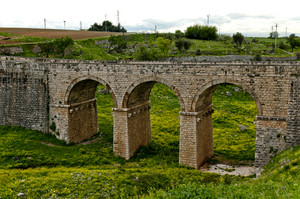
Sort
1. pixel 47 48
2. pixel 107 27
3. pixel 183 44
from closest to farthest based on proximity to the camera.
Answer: pixel 47 48 → pixel 183 44 → pixel 107 27

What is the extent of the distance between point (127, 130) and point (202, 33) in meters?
67.1

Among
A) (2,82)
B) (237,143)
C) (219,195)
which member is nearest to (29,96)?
(2,82)

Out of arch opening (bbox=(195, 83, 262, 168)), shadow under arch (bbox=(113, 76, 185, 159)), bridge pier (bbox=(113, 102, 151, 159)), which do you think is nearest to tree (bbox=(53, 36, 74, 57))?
arch opening (bbox=(195, 83, 262, 168))

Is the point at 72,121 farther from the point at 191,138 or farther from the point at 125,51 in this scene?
the point at 125,51

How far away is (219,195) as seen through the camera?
1216 centimetres

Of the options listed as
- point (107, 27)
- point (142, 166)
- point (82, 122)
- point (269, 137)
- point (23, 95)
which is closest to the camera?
point (269, 137)

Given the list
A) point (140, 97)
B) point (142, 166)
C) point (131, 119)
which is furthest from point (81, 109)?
point (142, 166)

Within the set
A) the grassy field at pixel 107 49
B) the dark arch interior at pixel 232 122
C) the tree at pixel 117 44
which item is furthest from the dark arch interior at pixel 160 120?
the tree at pixel 117 44

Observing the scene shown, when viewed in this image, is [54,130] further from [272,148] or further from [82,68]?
[272,148]

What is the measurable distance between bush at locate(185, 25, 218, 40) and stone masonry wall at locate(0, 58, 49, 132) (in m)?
64.4

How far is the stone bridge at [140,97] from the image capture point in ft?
67.5

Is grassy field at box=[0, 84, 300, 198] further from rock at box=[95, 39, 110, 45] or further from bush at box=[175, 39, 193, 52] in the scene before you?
rock at box=[95, 39, 110, 45]

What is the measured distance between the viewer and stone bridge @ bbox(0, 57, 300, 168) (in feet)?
67.5

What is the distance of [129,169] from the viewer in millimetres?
22359
